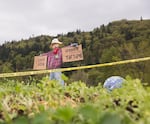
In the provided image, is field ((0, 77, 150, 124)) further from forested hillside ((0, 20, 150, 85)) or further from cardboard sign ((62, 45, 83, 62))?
forested hillside ((0, 20, 150, 85))

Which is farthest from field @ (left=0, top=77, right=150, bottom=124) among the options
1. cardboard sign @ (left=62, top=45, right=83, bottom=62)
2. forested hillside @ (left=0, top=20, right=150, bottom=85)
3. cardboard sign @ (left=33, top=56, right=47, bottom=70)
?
forested hillside @ (left=0, top=20, right=150, bottom=85)

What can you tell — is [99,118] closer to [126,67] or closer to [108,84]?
[108,84]

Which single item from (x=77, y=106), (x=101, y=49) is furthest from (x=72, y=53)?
(x=101, y=49)

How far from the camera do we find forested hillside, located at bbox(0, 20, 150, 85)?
52.5 meters

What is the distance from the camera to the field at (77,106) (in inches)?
45.7

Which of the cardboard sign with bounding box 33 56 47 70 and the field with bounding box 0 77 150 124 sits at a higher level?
the cardboard sign with bounding box 33 56 47 70

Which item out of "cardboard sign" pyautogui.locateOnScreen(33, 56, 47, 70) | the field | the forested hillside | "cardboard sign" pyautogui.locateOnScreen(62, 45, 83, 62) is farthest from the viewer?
the forested hillside

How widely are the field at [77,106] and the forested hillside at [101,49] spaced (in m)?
42.3

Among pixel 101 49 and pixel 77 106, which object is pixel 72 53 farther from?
pixel 101 49

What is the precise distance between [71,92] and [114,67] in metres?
51.1

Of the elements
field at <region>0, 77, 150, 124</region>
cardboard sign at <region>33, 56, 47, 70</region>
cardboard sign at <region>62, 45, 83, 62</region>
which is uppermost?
cardboard sign at <region>62, 45, 83, 62</region>

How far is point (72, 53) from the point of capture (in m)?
9.54

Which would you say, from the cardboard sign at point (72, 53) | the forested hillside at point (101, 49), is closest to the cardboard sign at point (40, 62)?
the cardboard sign at point (72, 53)

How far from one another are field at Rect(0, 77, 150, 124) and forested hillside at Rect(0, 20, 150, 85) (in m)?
42.3
